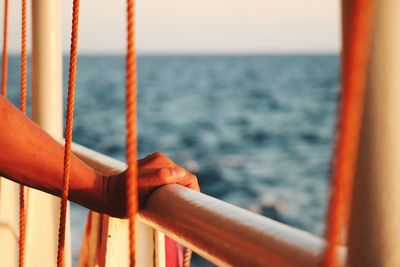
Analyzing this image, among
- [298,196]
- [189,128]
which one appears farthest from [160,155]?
[189,128]

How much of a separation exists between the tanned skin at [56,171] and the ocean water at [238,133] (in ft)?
8.14

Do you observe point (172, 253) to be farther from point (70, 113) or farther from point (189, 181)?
point (70, 113)

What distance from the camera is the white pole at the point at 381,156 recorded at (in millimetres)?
414

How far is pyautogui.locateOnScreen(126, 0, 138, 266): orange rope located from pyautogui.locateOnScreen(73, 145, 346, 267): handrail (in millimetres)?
111

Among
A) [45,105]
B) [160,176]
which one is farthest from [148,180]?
[45,105]

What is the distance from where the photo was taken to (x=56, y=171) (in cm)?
97

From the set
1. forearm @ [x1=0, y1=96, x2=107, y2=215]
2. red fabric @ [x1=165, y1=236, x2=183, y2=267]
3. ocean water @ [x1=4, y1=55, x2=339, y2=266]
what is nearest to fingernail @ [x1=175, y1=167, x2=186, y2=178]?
forearm @ [x1=0, y1=96, x2=107, y2=215]

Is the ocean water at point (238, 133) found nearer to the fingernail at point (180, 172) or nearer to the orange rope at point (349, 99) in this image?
the fingernail at point (180, 172)

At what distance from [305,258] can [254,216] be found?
0.12 metres

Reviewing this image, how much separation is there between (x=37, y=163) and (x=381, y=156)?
68 cm

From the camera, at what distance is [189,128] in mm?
26469

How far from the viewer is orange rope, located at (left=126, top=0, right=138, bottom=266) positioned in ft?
1.96

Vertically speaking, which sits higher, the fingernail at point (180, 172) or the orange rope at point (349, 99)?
the orange rope at point (349, 99)

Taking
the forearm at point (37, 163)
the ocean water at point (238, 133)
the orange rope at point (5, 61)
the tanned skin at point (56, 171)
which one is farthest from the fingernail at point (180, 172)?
the ocean water at point (238, 133)
